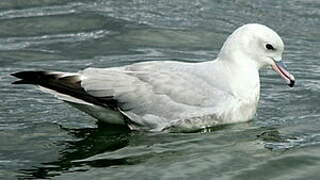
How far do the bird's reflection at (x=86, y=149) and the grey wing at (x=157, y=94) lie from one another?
0.91 feet

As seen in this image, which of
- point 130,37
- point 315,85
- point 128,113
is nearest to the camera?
point 128,113

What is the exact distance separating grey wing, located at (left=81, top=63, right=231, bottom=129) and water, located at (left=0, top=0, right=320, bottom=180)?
0.59 feet

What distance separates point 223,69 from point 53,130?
5.29 feet

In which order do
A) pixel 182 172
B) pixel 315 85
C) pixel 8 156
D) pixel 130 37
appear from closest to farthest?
pixel 182 172 → pixel 8 156 → pixel 315 85 → pixel 130 37

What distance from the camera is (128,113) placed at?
31.0 feet

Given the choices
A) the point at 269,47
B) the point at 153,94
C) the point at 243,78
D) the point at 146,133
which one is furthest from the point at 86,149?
the point at 269,47

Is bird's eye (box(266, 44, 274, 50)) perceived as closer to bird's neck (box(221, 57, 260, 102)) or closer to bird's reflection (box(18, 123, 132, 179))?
bird's neck (box(221, 57, 260, 102))

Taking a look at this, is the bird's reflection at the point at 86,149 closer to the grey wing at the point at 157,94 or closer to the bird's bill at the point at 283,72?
the grey wing at the point at 157,94

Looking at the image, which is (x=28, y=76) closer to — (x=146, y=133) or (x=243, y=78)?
(x=146, y=133)

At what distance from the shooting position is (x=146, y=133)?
31.1 ft

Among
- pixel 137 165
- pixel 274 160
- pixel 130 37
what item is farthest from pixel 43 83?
pixel 130 37

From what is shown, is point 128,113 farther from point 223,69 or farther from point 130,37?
point 130,37

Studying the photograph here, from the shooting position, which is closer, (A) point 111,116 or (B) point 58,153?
(B) point 58,153

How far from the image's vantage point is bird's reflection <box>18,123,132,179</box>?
8352 mm
